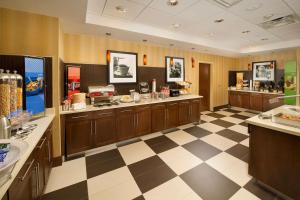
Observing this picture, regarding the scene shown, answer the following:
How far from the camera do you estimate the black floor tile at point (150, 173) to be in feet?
6.60

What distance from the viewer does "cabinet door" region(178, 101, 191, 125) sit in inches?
161

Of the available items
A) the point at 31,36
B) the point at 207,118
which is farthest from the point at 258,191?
the point at 31,36

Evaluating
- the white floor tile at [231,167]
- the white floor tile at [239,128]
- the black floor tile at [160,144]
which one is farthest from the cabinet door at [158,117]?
the white floor tile at [239,128]

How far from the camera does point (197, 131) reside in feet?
12.9

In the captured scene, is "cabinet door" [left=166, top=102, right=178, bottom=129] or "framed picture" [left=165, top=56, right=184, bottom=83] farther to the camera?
"framed picture" [left=165, top=56, right=184, bottom=83]

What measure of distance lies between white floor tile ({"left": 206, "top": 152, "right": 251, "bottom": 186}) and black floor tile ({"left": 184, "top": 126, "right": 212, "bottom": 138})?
→ 3.12 ft

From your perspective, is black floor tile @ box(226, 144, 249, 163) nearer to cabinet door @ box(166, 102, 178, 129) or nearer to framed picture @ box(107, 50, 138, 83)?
cabinet door @ box(166, 102, 178, 129)

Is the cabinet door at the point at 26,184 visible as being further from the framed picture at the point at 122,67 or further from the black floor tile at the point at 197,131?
the black floor tile at the point at 197,131

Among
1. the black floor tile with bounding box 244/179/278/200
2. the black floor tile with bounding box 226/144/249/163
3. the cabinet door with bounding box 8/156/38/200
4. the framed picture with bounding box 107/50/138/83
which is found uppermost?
the framed picture with bounding box 107/50/138/83

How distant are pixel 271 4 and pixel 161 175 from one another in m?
3.38

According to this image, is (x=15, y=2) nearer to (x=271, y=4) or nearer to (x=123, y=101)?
(x=123, y=101)

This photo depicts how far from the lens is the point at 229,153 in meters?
2.79

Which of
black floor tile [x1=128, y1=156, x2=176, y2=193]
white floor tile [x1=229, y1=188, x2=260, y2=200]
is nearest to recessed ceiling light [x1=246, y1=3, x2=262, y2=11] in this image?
white floor tile [x1=229, y1=188, x2=260, y2=200]

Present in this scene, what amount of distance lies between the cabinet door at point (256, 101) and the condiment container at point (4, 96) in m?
7.21
